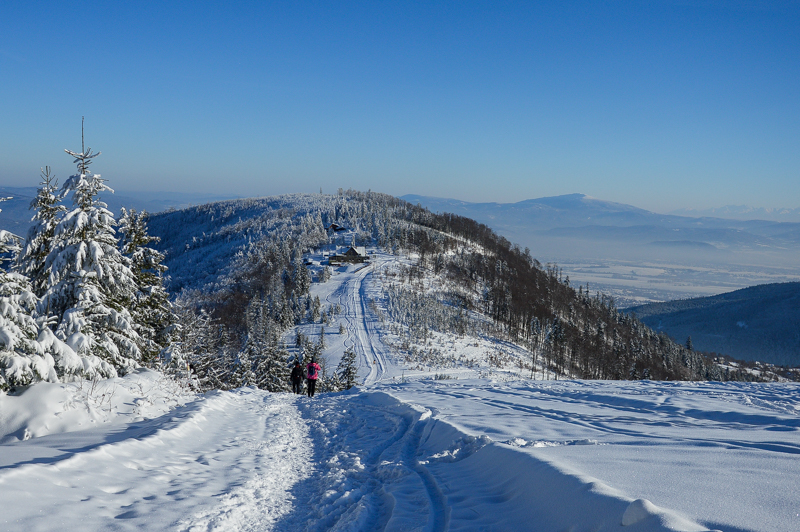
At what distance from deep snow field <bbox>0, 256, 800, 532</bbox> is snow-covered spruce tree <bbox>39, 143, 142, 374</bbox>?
2750 millimetres

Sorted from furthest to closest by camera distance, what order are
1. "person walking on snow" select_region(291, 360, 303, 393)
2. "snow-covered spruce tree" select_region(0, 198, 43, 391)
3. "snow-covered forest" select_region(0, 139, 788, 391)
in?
"person walking on snow" select_region(291, 360, 303, 393) → "snow-covered forest" select_region(0, 139, 788, 391) → "snow-covered spruce tree" select_region(0, 198, 43, 391)

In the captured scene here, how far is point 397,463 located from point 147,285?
1926 cm

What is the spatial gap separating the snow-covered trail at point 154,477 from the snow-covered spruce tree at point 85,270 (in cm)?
662

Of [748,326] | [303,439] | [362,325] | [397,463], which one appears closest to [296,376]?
[303,439]

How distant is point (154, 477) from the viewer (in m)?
5.26

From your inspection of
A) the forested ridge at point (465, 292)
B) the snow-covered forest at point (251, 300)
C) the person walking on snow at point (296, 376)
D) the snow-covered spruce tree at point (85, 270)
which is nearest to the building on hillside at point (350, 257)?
the snow-covered forest at point (251, 300)

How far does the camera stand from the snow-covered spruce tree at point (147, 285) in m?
19.8

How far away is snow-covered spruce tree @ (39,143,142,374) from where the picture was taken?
13094 mm

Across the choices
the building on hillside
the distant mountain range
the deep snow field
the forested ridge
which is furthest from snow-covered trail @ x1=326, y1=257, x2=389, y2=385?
the distant mountain range

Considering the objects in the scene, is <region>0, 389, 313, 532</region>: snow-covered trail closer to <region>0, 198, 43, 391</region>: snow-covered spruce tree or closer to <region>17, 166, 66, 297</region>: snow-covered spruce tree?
<region>0, 198, 43, 391</region>: snow-covered spruce tree

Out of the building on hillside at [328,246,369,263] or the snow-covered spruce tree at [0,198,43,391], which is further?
the building on hillside at [328,246,369,263]

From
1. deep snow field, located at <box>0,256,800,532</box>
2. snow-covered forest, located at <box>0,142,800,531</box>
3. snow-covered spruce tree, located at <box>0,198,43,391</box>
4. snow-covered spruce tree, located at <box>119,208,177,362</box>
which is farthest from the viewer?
snow-covered spruce tree, located at <box>119,208,177,362</box>

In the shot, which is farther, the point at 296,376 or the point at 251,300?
the point at 251,300

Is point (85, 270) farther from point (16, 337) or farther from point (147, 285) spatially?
point (147, 285)
